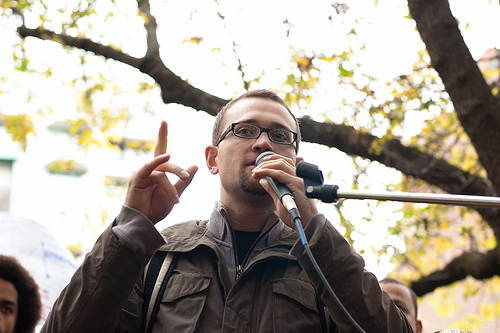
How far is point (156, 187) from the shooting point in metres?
2.29

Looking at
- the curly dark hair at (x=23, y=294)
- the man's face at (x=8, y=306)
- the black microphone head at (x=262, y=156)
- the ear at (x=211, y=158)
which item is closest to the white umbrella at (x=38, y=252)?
the curly dark hair at (x=23, y=294)

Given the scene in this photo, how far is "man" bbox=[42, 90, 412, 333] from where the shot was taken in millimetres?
2076

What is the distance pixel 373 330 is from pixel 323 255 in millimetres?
320

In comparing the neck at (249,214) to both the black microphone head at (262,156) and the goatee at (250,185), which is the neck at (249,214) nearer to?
the goatee at (250,185)

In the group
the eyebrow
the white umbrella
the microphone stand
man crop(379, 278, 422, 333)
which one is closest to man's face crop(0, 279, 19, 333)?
the eyebrow

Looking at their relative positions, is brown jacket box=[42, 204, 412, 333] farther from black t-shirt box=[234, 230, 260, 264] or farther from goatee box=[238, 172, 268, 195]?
goatee box=[238, 172, 268, 195]

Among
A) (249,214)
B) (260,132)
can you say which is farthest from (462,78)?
(249,214)

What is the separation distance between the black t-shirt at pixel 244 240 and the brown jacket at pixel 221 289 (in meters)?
0.08

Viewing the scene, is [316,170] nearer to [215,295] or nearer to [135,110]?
[215,295]

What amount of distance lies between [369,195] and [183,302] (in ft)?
2.82

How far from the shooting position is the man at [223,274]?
6.81ft

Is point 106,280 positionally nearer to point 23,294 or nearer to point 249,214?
point 249,214

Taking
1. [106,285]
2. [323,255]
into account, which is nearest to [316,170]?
[323,255]

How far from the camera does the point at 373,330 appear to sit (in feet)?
6.79
